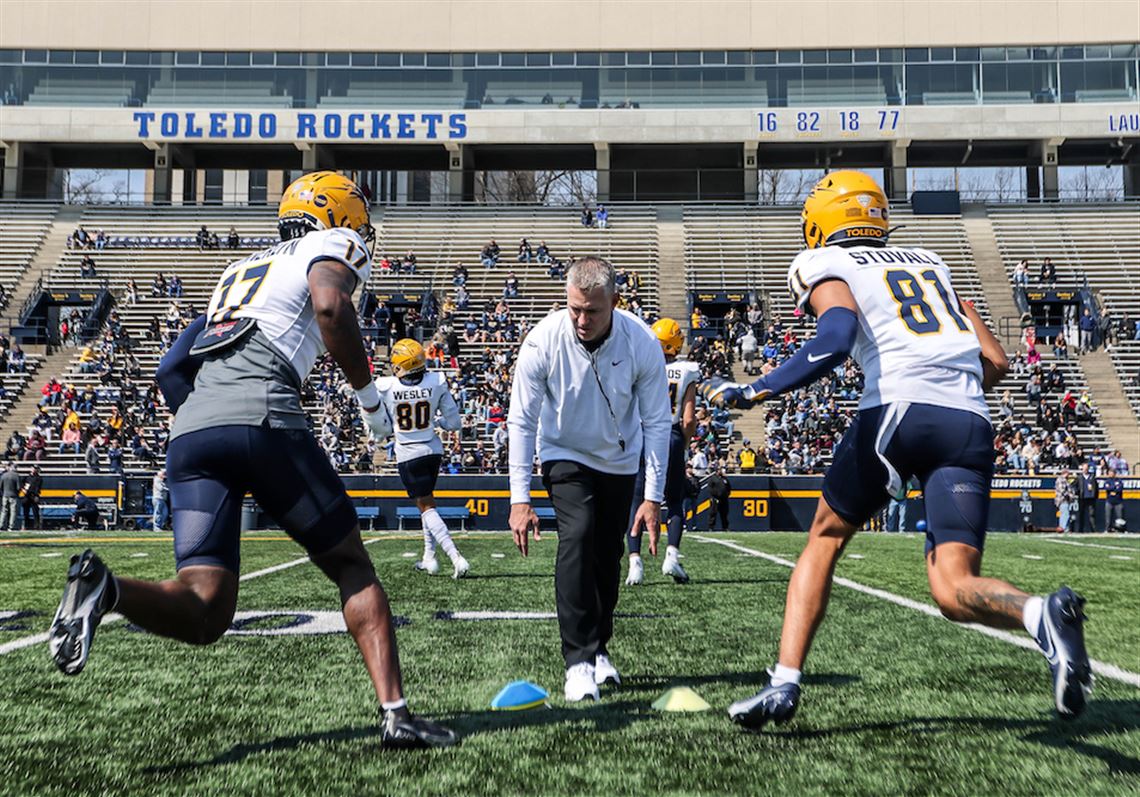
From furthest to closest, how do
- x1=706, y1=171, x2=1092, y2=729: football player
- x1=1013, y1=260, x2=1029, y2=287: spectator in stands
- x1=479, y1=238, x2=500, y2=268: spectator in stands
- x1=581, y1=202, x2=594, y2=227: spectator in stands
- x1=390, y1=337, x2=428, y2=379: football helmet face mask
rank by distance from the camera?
x1=581, y1=202, x2=594, y2=227: spectator in stands
x1=479, y1=238, x2=500, y2=268: spectator in stands
x1=1013, y1=260, x2=1029, y2=287: spectator in stands
x1=390, y1=337, x2=428, y2=379: football helmet face mask
x1=706, y1=171, x2=1092, y2=729: football player

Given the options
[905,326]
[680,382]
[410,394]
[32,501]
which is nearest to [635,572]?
[680,382]

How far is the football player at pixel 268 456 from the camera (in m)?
3.43

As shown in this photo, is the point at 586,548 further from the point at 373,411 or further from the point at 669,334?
the point at 669,334

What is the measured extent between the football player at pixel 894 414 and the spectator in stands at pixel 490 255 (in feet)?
102

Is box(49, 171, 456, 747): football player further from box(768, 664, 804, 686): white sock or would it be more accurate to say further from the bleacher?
the bleacher

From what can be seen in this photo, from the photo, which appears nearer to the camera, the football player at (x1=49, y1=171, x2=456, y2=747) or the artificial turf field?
the artificial turf field

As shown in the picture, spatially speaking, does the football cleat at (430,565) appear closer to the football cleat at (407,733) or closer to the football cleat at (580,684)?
the football cleat at (580,684)

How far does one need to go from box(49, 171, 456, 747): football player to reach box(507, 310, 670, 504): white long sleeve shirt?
992 millimetres

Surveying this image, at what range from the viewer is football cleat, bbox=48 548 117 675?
3.00 m

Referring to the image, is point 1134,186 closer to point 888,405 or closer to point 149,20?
point 149,20

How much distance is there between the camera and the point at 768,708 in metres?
3.65

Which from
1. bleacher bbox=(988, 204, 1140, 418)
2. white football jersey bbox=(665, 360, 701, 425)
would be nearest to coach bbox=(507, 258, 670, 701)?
white football jersey bbox=(665, 360, 701, 425)

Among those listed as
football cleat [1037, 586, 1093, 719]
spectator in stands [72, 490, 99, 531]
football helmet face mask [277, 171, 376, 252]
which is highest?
football helmet face mask [277, 171, 376, 252]

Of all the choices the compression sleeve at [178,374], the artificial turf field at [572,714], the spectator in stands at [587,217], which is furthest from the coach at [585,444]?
the spectator in stands at [587,217]
